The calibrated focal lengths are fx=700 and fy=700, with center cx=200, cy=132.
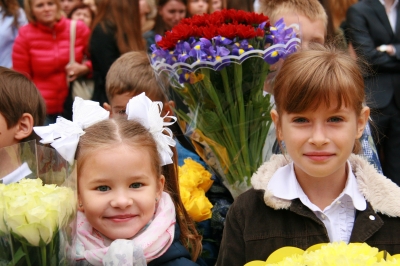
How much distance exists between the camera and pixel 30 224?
6.28ft

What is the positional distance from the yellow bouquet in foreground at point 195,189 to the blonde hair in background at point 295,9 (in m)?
0.94

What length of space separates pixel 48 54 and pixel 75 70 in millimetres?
244

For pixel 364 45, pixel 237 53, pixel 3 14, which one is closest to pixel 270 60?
pixel 237 53

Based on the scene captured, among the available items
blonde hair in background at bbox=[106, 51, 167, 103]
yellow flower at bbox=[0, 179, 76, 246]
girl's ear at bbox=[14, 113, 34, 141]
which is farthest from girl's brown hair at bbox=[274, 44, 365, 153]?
blonde hair in background at bbox=[106, 51, 167, 103]

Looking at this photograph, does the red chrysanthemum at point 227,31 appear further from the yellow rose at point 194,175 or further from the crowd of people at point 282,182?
the yellow rose at point 194,175

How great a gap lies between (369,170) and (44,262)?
50.2 inches

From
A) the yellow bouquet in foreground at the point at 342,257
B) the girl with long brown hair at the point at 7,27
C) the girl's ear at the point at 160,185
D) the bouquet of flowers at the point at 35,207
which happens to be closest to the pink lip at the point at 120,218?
the girl's ear at the point at 160,185

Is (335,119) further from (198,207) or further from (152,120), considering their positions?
(198,207)

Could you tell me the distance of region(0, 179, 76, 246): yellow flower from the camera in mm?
1921

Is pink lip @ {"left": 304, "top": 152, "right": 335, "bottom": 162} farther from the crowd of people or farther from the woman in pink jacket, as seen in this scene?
the woman in pink jacket

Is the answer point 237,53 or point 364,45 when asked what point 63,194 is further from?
point 364,45

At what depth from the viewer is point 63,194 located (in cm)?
202

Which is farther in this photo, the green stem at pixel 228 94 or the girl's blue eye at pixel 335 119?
the green stem at pixel 228 94

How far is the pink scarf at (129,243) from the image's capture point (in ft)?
7.80
